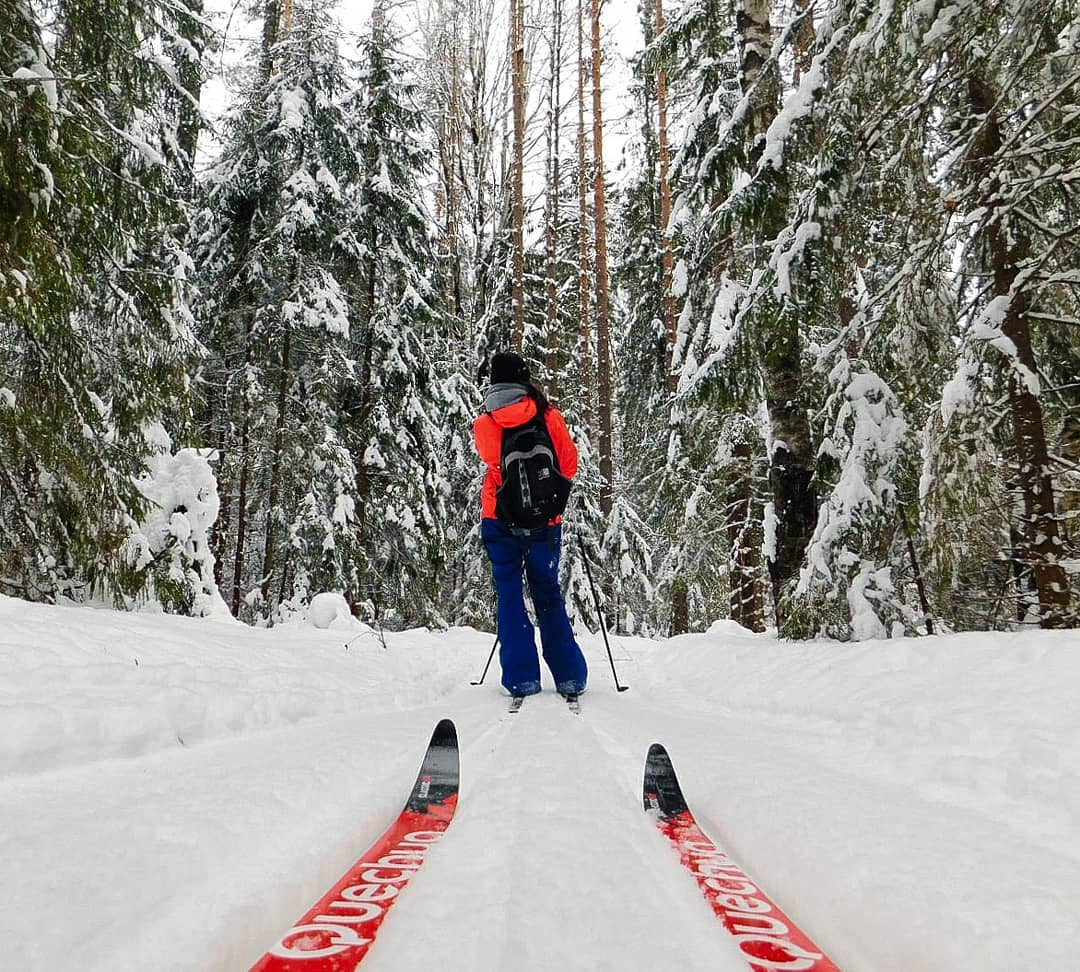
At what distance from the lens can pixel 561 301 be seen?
16.4 meters

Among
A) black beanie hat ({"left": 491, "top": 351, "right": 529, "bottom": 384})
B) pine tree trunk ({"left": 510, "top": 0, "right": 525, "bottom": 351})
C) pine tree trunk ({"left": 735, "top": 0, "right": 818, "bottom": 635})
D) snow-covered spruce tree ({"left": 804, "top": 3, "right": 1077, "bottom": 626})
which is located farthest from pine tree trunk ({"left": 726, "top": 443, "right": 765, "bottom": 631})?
pine tree trunk ({"left": 510, "top": 0, "right": 525, "bottom": 351})

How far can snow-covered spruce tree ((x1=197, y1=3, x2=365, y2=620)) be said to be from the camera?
10.4 m

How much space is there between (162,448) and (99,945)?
7.27 metres

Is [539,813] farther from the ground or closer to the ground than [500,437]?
closer to the ground

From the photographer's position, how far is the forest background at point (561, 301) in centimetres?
353

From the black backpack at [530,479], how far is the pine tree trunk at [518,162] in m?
8.56

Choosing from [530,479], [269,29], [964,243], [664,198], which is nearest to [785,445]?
[964,243]

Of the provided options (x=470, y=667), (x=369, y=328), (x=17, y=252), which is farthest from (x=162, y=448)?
(x=369, y=328)

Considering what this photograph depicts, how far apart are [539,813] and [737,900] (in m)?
0.56

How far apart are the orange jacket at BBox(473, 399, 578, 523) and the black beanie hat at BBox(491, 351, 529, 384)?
8.1 inches

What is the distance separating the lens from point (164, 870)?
43.3 inches

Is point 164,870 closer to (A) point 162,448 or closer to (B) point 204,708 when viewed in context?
(B) point 204,708

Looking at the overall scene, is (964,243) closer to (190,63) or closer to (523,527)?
(523,527)

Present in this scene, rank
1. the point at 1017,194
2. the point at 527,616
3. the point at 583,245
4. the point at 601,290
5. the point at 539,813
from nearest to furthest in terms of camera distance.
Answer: the point at 539,813 → the point at 1017,194 → the point at 527,616 → the point at 601,290 → the point at 583,245
